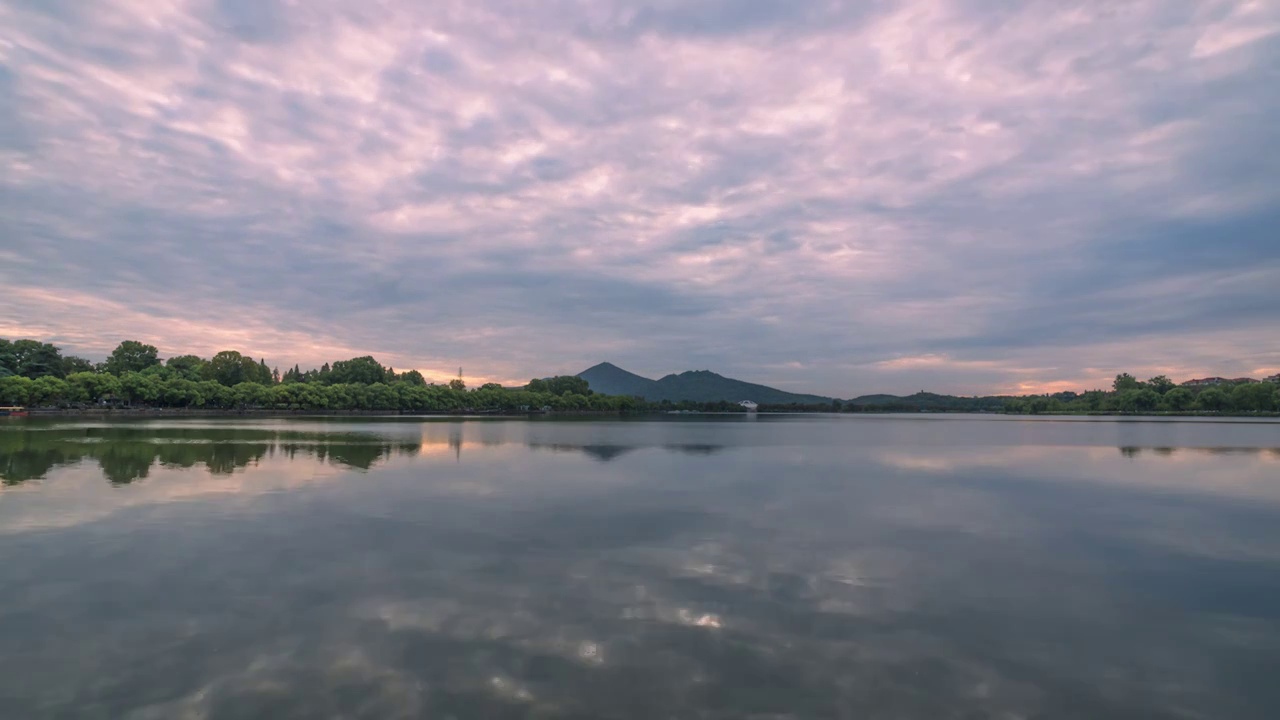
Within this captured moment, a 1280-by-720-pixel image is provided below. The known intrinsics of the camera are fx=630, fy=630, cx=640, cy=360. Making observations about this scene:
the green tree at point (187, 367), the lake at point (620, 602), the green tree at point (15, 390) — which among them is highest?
the green tree at point (187, 367)

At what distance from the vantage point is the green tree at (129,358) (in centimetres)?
14488

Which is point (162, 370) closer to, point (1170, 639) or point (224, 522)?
point (224, 522)

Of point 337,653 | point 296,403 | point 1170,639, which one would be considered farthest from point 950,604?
point 296,403

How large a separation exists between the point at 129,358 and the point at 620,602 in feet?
587

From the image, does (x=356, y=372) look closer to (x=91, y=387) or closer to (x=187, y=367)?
(x=187, y=367)

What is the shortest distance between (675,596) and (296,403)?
491 ft

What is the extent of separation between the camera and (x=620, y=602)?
11.5m

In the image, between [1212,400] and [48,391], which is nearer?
[48,391]

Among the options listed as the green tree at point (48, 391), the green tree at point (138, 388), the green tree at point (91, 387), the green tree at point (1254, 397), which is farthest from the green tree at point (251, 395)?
the green tree at point (1254, 397)

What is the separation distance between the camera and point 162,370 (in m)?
135

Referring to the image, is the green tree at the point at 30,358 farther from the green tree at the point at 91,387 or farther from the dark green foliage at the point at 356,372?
the dark green foliage at the point at 356,372

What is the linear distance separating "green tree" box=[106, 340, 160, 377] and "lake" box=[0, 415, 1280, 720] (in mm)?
152938

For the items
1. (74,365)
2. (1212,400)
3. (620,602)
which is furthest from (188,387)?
(1212,400)

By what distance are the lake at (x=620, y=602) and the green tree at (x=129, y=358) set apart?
15294 centimetres
